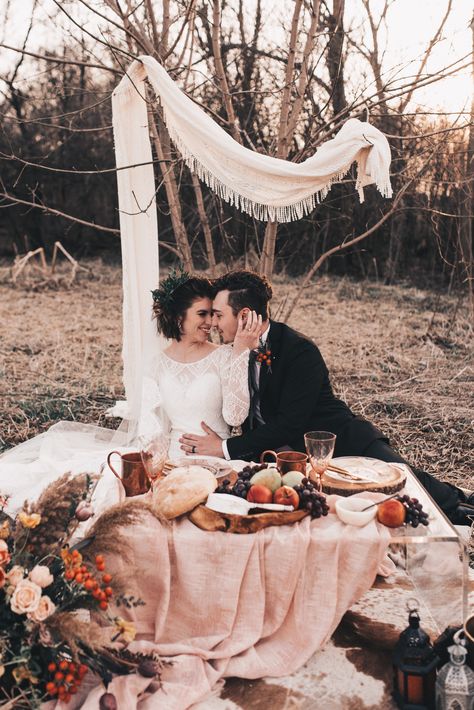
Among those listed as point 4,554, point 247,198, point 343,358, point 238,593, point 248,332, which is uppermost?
point 247,198

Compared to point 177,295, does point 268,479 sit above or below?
below

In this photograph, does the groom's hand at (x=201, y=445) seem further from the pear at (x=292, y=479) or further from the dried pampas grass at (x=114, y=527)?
the dried pampas grass at (x=114, y=527)

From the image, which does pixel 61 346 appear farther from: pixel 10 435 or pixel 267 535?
pixel 267 535

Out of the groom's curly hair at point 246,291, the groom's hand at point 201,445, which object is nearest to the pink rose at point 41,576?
the groom's hand at point 201,445

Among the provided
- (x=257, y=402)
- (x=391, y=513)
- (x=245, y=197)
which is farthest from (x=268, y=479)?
(x=245, y=197)

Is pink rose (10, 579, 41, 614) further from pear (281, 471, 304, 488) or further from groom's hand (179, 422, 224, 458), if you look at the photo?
groom's hand (179, 422, 224, 458)

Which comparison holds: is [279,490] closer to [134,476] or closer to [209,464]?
[209,464]

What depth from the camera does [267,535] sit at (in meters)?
2.21

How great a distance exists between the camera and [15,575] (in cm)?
199

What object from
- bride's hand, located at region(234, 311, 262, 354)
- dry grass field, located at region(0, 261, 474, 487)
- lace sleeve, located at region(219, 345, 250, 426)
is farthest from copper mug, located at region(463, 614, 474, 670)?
dry grass field, located at region(0, 261, 474, 487)

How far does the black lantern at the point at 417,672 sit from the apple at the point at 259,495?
1.80 feet

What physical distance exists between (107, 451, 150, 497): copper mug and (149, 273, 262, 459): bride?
97 cm

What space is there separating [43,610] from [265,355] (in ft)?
5.32

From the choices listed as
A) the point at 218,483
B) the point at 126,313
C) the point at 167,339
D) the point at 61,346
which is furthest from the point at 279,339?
the point at 61,346
